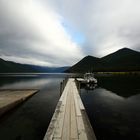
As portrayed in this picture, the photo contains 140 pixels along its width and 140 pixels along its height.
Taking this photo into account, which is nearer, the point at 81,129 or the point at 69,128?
the point at 81,129

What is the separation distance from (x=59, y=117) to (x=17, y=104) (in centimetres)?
945

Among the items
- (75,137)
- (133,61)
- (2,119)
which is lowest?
(2,119)

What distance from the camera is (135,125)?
336 inches

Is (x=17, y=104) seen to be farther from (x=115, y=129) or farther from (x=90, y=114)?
(x=115, y=129)

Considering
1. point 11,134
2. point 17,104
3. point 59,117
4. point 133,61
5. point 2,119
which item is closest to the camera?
point 59,117

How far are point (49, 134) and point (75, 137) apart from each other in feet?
3.59

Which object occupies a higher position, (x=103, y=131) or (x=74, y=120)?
(x=74, y=120)

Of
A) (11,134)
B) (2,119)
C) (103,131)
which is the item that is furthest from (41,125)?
(103,131)

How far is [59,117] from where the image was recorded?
260 inches

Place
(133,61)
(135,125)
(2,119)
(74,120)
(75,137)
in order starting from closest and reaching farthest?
1. (75,137)
2. (74,120)
3. (135,125)
4. (2,119)
5. (133,61)

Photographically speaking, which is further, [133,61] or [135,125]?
[133,61]

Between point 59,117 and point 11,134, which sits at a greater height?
point 59,117

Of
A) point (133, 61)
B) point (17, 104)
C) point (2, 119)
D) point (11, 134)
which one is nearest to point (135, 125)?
point (11, 134)

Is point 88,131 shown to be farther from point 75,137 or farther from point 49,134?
point 49,134
